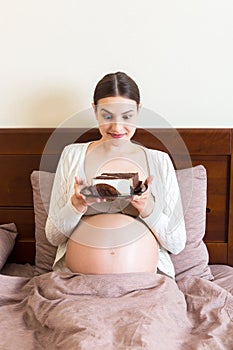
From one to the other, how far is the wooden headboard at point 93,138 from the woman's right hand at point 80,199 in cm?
38

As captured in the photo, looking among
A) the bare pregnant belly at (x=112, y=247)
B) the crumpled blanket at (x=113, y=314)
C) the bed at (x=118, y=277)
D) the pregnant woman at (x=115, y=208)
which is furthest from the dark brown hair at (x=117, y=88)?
the crumpled blanket at (x=113, y=314)

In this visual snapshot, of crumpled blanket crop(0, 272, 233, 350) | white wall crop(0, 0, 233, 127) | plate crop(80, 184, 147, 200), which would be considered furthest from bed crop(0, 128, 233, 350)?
plate crop(80, 184, 147, 200)

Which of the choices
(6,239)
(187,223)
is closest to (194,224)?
(187,223)

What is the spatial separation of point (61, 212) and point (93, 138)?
37 centimetres

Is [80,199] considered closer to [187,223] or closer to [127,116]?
[127,116]

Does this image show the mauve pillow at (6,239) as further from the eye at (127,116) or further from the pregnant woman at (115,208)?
the eye at (127,116)

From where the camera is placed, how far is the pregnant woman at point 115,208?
1419 mm

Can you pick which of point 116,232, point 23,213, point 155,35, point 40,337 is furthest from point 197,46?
point 40,337

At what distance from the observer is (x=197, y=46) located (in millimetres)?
1724

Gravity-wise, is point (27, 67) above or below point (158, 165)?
above

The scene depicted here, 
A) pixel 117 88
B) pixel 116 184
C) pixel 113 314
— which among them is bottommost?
pixel 113 314

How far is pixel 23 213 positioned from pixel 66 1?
0.75 metres

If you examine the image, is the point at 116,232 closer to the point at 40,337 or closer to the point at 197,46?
the point at 40,337

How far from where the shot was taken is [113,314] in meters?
1.21
